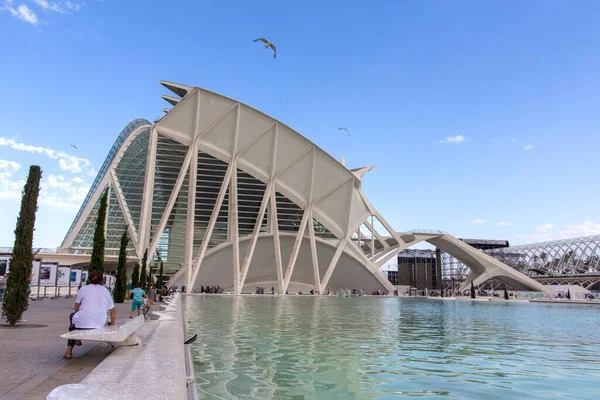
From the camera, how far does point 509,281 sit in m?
65.3

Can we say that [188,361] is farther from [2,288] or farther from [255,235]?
[255,235]

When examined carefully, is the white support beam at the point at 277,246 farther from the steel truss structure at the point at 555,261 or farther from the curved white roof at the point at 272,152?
the steel truss structure at the point at 555,261

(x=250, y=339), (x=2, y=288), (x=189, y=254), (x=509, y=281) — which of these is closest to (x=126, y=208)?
(x=189, y=254)

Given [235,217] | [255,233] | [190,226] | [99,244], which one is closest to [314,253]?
[255,233]

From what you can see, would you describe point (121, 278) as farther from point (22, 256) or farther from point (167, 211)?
point (167, 211)

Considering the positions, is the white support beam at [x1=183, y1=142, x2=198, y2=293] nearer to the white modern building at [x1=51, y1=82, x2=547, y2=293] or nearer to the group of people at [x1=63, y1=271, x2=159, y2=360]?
the white modern building at [x1=51, y1=82, x2=547, y2=293]

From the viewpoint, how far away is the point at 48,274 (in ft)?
62.7

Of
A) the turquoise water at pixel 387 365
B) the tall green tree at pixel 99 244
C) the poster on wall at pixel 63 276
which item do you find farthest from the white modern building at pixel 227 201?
the turquoise water at pixel 387 365

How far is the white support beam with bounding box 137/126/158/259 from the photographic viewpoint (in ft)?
142

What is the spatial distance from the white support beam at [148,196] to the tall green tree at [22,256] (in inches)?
1340

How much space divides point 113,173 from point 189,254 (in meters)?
11.3

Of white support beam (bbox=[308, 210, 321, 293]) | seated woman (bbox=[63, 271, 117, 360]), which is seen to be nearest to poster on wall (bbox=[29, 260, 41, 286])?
seated woman (bbox=[63, 271, 117, 360])

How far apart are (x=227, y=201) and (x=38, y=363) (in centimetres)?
4532

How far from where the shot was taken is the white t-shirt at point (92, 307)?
5.79 metres
